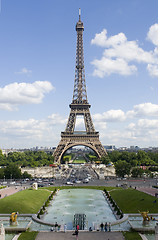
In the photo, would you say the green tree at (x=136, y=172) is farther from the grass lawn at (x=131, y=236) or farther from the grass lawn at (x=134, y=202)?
the grass lawn at (x=131, y=236)

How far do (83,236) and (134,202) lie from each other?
61.0 ft

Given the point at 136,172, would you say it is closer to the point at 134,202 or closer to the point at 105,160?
the point at 105,160

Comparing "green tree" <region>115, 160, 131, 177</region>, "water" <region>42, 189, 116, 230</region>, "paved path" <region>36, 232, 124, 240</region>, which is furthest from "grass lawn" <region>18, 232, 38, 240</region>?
"green tree" <region>115, 160, 131, 177</region>

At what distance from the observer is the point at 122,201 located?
46.8 m

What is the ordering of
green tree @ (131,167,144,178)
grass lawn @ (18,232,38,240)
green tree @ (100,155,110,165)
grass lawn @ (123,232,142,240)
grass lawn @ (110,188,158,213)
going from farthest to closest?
green tree @ (100,155,110,165)
green tree @ (131,167,144,178)
grass lawn @ (110,188,158,213)
grass lawn @ (18,232,38,240)
grass lawn @ (123,232,142,240)

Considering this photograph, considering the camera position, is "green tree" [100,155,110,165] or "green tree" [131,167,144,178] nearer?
"green tree" [131,167,144,178]

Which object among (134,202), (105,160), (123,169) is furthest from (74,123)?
(134,202)

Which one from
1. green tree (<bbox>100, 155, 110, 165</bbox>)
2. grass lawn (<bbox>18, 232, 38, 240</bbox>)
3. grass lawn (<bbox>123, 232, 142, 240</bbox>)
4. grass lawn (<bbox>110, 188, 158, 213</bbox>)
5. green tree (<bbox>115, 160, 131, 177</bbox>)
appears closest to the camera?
grass lawn (<bbox>123, 232, 142, 240</bbox>)

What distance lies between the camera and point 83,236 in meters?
28.1

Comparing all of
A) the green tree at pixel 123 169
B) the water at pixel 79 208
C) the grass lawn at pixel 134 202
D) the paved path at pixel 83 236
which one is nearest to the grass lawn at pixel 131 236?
the paved path at pixel 83 236

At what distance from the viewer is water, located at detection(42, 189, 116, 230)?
35562 mm

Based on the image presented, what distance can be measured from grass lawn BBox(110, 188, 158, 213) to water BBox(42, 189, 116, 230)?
2799 mm

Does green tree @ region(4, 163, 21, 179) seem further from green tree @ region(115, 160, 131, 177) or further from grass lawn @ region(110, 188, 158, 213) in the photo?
grass lawn @ region(110, 188, 158, 213)

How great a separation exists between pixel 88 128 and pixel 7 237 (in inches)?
3935
